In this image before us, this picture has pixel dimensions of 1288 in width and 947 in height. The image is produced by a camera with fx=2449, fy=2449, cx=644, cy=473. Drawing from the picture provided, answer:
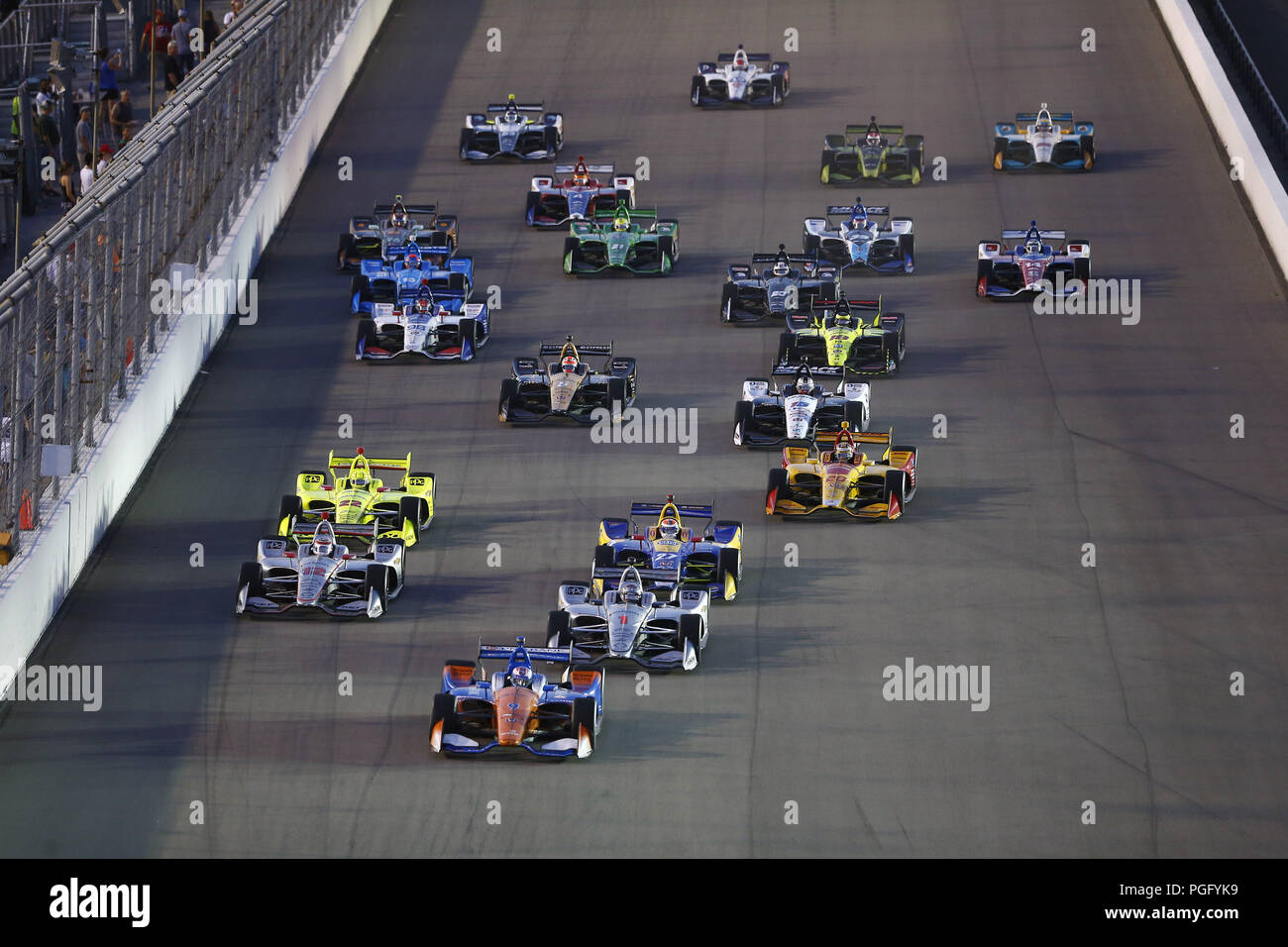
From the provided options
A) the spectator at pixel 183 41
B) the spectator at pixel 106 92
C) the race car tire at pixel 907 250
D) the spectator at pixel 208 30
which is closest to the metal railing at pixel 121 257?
the spectator at pixel 106 92

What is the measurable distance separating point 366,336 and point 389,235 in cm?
418

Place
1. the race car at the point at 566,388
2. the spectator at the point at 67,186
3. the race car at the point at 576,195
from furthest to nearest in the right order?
1. the race car at the point at 576,195
2. the spectator at the point at 67,186
3. the race car at the point at 566,388

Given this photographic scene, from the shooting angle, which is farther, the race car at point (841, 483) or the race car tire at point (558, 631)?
the race car at point (841, 483)

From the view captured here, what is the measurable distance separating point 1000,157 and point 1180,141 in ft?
14.2

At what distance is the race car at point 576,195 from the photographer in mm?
44938

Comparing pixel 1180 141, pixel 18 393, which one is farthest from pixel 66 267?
pixel 1180 141

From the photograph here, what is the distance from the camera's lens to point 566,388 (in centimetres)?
3591

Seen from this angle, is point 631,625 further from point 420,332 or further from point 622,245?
point 622,245

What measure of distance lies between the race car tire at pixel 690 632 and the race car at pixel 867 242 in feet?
51.6

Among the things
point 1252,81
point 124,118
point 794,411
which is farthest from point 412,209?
point 1252,81

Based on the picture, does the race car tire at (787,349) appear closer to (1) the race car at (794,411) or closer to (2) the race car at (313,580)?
(1) the race car at (794,411)

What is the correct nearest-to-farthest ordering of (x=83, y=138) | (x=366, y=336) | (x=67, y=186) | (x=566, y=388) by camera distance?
1. (x=566, y=388)
2. (x=366, y=336)
3. (x=67, y=186)
4. (x=83, y=138)

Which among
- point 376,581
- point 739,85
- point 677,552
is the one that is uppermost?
point 739,85

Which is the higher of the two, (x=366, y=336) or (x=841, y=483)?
(x=366, y=336)
